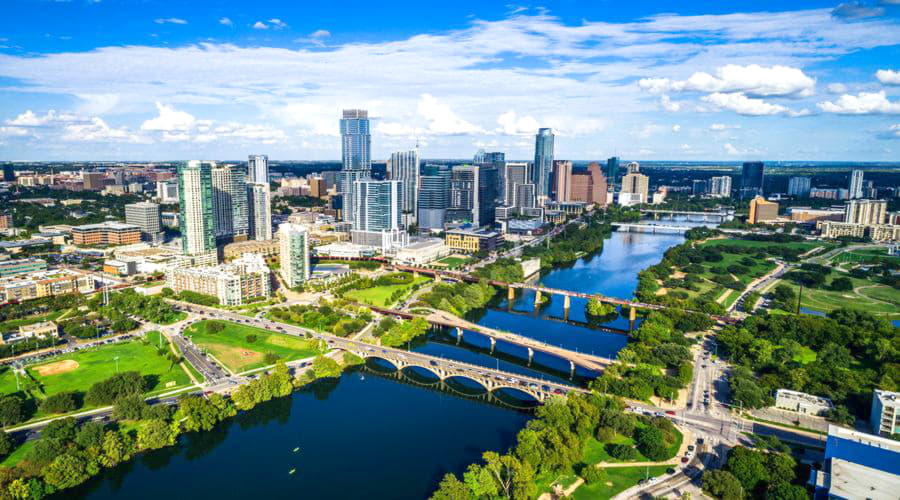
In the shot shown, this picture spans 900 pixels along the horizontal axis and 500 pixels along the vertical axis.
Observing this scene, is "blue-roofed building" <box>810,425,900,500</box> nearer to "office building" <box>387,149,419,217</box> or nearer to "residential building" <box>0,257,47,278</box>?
"residential building" <box>0,257,47,278</box>

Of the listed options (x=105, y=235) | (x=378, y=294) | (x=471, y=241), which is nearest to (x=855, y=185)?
(x=471, y=241)

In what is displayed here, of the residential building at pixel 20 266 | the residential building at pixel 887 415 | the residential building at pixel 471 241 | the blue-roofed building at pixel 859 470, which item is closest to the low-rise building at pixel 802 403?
the residential building at pixel 887 415

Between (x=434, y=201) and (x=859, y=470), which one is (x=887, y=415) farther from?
(x=434, y=201)

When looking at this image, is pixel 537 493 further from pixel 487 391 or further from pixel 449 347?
pixel 449 347

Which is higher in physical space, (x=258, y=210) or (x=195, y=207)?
(x=195, y=207)

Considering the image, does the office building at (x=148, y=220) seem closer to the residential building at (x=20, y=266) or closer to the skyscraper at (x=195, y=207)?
the skyscraper at (x=195, y=207)

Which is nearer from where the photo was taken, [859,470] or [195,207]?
[859,470]

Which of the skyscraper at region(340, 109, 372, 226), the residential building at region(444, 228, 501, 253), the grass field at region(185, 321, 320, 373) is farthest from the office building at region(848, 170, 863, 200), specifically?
the grass field at region(185, 321, 320, 373)
